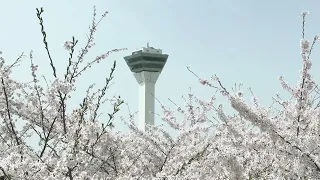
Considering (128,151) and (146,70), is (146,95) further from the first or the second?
(128,151)

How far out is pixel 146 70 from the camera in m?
81.2

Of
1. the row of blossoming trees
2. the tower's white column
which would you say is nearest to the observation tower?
the tower's white column

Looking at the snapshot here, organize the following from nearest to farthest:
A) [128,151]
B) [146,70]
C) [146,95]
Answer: [128,151]
[146,70]
[146,95]

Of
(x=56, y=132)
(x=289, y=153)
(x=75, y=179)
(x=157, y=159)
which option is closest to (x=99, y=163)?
(x=56, y=132)

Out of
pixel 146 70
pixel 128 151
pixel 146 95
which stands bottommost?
pixel 128 151

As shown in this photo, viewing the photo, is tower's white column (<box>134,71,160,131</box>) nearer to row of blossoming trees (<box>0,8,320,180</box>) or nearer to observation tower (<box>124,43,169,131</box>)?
observation tower (<box>124,43,169,131</box>)

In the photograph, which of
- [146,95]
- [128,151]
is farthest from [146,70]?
[128,151]

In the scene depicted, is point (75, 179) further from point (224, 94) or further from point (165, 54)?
point (165, 54)

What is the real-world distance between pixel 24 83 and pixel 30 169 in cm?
342

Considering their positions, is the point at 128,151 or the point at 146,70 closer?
the point at 128,151

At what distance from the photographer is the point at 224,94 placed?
653 cm

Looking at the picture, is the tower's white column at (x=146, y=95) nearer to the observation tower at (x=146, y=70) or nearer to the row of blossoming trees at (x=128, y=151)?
the observation tower at (x=146, y=70)

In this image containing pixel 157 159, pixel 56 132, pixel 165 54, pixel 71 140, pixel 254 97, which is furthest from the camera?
pixel 165 54

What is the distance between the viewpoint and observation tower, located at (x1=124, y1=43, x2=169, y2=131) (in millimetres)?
80938
